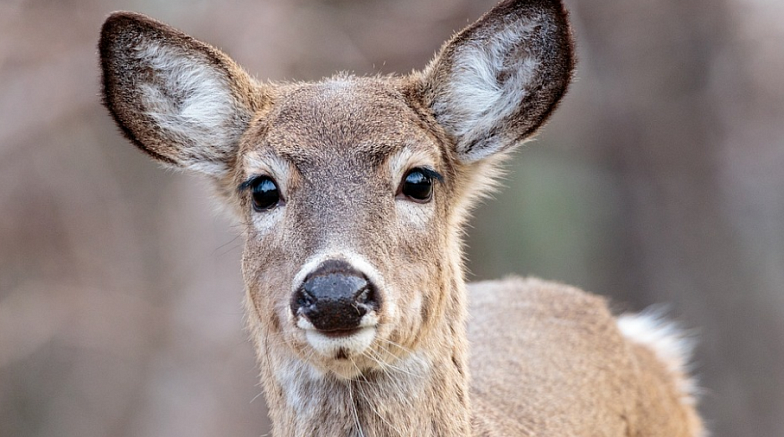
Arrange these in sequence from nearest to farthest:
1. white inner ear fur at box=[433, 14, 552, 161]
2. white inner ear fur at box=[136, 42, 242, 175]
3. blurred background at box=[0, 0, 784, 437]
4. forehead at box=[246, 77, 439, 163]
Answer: forehead at box=[246, 77, 439, 163] → white inner ear fur at box=[433, 14, 552, 161] → white inner ear fur at box=[136, 42, 242, 175] → blurred background at box=[0, 0, 784, 437]

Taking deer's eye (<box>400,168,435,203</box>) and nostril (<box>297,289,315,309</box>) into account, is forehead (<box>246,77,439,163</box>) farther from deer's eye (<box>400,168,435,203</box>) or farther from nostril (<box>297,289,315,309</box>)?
nostril (<box>297,289,315,309</box>)

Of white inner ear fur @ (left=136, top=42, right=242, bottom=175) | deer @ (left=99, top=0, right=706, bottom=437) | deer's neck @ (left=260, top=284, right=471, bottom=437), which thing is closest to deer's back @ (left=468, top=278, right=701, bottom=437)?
deer @ (left=99, top=0, right=706, bottom=437)

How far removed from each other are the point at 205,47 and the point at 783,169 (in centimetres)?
882

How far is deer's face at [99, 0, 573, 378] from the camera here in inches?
171

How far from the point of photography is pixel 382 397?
4.61 metres

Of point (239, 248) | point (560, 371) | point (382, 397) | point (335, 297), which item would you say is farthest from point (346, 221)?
point (239, 248)

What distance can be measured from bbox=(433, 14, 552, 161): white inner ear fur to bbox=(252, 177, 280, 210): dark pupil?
88cm

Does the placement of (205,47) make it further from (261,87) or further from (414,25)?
(414,25)

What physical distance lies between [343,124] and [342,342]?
1.05 meters

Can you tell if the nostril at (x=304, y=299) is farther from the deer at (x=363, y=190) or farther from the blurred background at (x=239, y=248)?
the blurred background at (x=239, y=248)

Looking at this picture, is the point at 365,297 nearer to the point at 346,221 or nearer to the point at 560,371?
the point at 346,221

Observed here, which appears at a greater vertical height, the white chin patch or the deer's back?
the deer's back

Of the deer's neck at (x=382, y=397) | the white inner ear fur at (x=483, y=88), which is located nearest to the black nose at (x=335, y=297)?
the deer's neck at (x=382, y=397)

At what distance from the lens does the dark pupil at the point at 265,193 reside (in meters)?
4.80
